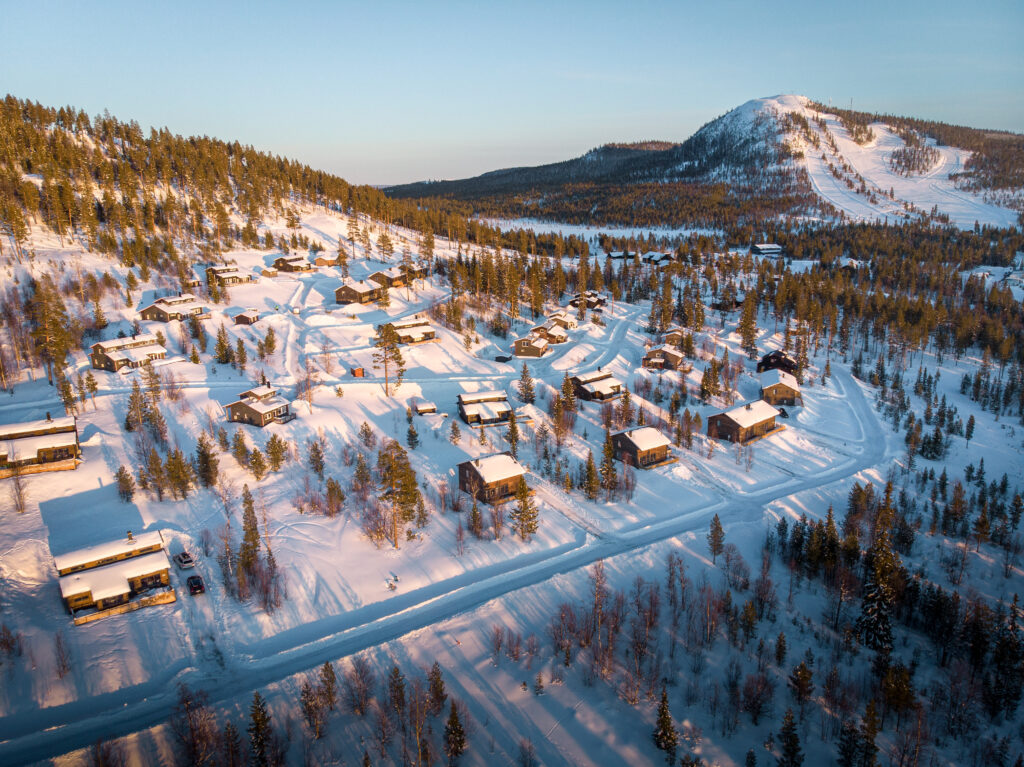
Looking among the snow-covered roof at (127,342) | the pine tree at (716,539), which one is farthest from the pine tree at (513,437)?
the snow-covered roof at (127,342)

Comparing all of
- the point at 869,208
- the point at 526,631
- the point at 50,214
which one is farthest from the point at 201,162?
the point at 869,208

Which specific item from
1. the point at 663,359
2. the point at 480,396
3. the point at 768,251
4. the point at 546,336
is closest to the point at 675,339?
the point at 663,359

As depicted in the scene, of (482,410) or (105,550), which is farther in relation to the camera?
(482,410)

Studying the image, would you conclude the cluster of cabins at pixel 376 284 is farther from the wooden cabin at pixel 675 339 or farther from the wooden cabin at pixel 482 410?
the wooden cabin at pixel 675 339

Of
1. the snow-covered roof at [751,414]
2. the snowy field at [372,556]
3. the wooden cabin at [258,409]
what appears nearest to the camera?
the snowy field at [372,556]

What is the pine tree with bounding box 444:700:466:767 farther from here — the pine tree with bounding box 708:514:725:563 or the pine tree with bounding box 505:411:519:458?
the pine tree with bounding box 505:411:519:458

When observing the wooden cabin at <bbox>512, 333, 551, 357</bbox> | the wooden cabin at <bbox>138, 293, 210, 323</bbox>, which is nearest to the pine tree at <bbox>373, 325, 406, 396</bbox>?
the wooden cabin at <bbox>512, 333, 551, 357</bbox>

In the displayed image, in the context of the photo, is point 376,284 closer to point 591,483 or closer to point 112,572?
point 591,483
